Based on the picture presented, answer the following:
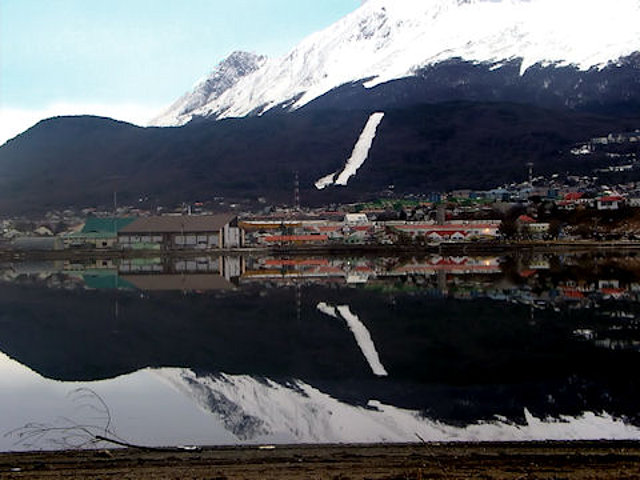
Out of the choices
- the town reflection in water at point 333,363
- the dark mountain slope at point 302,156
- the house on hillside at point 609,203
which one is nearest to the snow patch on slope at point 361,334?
the town reflection in water at point 333,363

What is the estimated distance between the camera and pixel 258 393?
5742mm

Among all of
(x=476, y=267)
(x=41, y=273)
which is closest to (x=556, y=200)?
(x=476, y=267)

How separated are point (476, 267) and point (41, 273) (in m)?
11.2

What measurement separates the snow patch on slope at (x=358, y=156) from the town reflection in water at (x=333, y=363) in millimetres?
44519

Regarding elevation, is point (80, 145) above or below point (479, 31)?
below

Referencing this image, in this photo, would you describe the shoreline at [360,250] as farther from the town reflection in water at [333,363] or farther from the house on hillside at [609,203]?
the town reflection in water at [333,363]

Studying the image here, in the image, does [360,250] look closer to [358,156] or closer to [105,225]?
[105,225]

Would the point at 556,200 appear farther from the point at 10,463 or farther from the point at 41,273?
the point at 10,463

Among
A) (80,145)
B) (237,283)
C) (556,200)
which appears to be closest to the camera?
(237,283)

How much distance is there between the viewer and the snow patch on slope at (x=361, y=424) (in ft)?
14.5

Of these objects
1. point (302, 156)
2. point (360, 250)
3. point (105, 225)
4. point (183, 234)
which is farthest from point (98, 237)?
point (302, 156)

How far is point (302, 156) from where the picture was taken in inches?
2518

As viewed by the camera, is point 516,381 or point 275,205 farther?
point 275,205

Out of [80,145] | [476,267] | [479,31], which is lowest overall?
[476,267]
